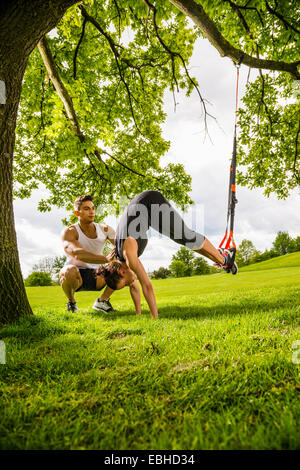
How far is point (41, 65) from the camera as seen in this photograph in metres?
6.95

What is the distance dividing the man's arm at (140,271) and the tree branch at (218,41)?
13.5 ft

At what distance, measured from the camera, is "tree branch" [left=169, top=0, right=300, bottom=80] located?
14.0 feet

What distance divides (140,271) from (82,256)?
1.53 metres

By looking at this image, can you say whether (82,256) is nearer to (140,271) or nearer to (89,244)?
(89,244)

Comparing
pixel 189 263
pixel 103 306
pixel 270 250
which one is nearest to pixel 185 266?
pixel 189 263

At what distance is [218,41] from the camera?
4543 mm

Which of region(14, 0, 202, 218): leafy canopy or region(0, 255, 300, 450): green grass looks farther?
region(14, 0, 202, 218): leafy canopy

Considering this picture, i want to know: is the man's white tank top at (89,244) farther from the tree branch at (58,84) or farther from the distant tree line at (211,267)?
the distant tree line at (211,267)

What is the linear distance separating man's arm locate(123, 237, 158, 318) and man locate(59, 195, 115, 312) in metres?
0.96

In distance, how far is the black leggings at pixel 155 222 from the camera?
3953 millimetres

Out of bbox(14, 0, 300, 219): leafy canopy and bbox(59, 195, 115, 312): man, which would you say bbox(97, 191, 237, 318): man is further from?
bbox(14, 0, 300, 219): leafy canopy

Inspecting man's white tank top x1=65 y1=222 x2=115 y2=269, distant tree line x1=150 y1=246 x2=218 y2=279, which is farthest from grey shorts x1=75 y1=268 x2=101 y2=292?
distant tree line x1=150 y1=246 x2=218 y2=279

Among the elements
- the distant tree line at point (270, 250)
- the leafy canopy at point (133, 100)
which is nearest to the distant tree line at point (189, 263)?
the distant tree line at point (270, 250)
